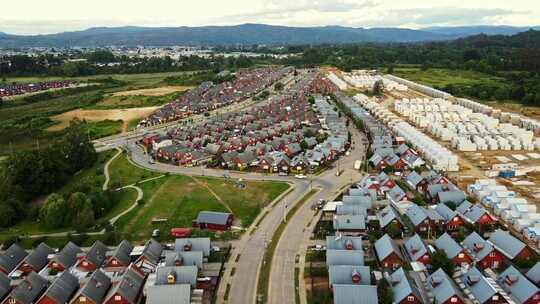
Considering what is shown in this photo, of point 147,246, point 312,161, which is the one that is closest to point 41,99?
point 312,161

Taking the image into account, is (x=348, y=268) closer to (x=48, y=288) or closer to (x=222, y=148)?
(x=48, y=288)

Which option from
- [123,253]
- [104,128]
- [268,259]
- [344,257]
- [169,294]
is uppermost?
[344,257]

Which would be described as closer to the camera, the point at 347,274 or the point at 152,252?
the point at 347,274

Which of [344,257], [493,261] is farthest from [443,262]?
[344,257]

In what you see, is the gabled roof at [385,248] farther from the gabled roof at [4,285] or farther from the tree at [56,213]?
the tree at [56,213]

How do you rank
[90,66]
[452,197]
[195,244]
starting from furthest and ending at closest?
[90,66]
[452,197]
[195,244]

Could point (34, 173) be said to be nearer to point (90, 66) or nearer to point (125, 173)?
point (125, 173)

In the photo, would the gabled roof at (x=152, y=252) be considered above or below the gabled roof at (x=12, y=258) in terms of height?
above

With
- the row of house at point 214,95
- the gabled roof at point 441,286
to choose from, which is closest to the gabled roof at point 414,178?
the gabled roof at point 441,286
